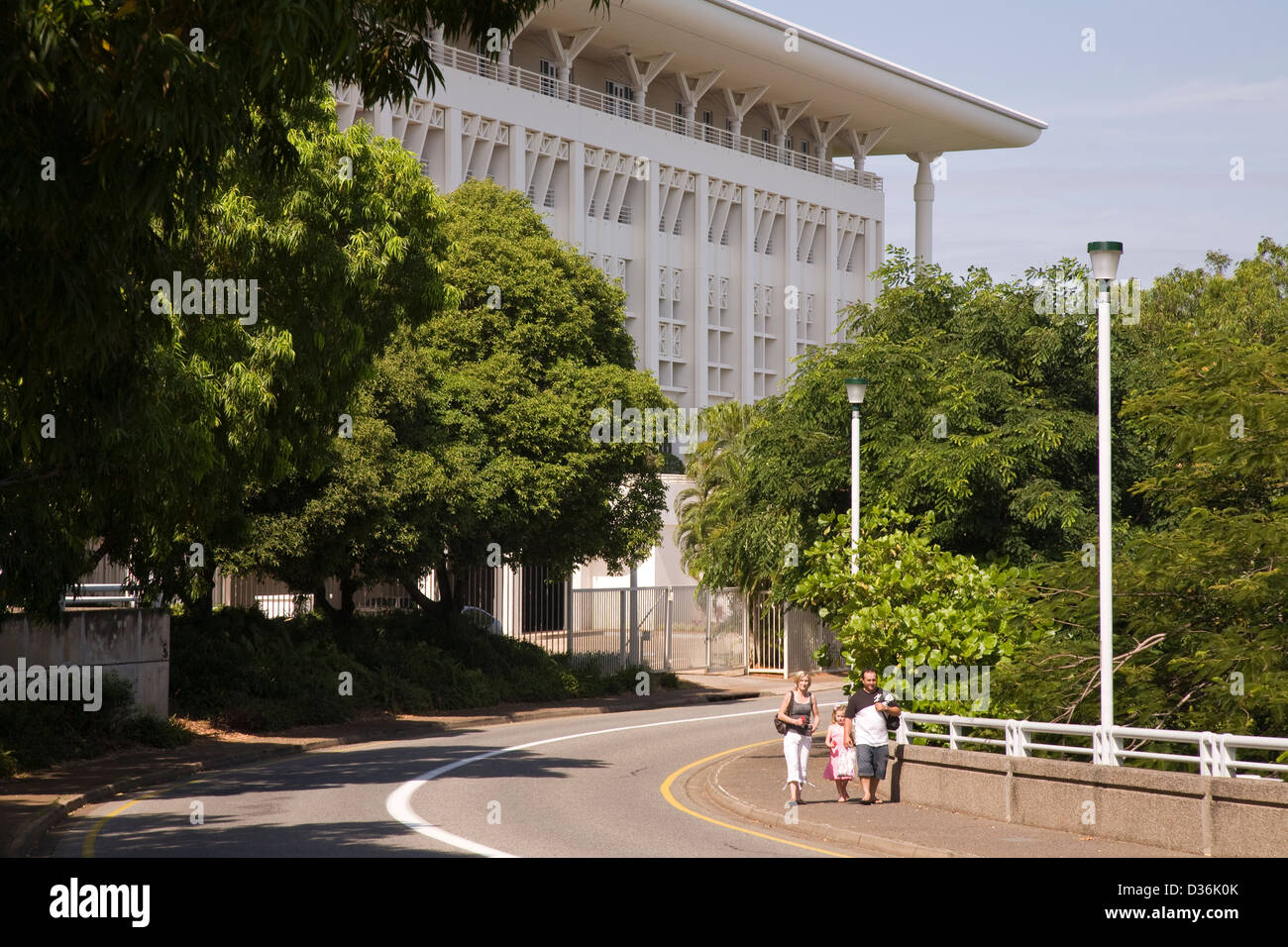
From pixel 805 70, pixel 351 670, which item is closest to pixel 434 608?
pixel 351 670

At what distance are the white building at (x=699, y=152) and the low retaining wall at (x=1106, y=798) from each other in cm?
3646

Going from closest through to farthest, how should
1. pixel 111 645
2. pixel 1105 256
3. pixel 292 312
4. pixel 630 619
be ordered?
pixel 1105 256
pixel 292 312
pixel 111 645
pixel 630 619

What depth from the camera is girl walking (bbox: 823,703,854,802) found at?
17.9 metres

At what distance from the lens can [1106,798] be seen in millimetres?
14289

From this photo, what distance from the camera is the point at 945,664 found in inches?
758

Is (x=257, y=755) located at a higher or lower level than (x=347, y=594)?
lower

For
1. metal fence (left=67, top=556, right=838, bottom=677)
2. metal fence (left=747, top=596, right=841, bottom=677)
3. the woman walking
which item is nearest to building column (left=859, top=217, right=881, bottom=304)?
metal fence (left=67, top=556, right=838, bottom=677)

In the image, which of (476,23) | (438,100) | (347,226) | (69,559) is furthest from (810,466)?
(438,100)

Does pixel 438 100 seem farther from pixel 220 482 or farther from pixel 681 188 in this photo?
pixel 220 482

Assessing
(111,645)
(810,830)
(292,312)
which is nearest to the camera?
(810,830)

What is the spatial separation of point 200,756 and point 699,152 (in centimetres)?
4724

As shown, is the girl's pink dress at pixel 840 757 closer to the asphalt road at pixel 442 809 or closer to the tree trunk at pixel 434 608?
the asphalt road at pixel 442 809

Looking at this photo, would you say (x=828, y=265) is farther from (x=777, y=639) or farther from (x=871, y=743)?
(x=871, y=743)

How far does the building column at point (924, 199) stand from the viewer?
7662 centimetres
